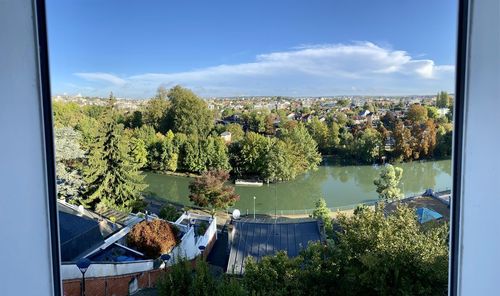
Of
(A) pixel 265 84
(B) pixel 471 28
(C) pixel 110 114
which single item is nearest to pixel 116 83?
(C) pixel 110 114

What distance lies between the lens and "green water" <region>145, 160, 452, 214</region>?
2.81 meters

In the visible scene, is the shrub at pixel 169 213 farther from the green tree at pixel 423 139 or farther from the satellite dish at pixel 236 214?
the green tree at pixel 423 139

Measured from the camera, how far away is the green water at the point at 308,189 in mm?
2814

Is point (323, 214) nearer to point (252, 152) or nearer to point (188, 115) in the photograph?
point (252, 152)

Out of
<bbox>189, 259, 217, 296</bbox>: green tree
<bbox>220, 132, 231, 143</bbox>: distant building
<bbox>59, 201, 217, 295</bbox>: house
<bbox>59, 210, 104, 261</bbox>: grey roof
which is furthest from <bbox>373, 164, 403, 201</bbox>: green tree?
<bbox>59, 210, 104, 261</bbox>: grey roof

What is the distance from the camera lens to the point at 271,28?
2553 millimetres

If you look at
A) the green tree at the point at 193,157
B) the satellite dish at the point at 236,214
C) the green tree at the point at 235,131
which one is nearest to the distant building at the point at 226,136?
the green tree at the point at 235,131

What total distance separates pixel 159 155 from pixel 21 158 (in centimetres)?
232

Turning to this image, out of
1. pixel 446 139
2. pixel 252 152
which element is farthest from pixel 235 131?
pixel 446 139

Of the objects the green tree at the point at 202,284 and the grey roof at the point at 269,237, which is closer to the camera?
the green tree at the point at 202,284

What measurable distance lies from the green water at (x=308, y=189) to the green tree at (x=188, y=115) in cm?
53

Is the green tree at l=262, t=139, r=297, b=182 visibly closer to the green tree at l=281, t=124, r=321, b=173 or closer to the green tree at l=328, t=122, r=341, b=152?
the green tree at l=281, t=124, r=321, b=173

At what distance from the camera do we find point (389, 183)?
3115 millimetres

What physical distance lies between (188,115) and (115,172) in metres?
1.13
